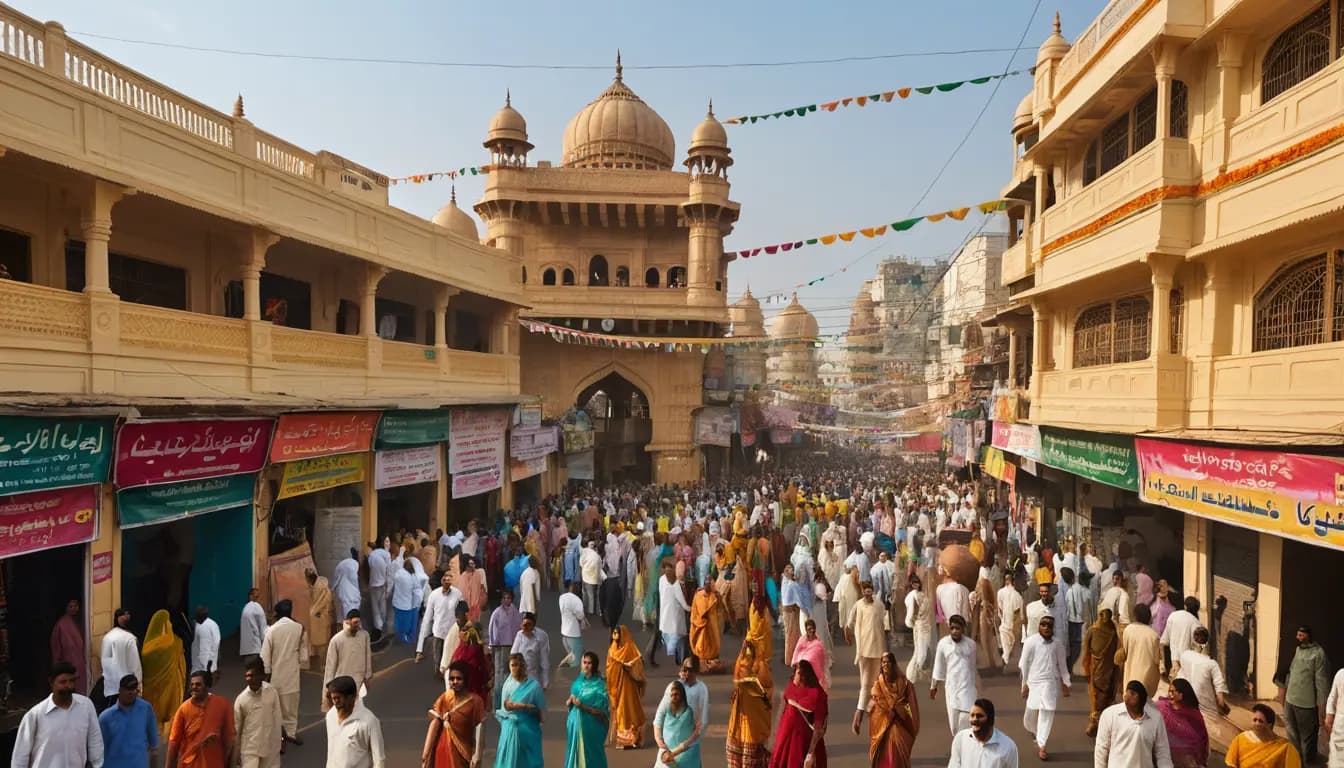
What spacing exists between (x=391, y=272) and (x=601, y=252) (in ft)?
42.3

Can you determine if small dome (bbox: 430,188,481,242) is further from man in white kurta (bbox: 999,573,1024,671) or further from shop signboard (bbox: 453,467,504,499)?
man in white kurta (bbox: 999,573,1024,671)

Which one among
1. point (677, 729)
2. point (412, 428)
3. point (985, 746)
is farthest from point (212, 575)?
point (985, 746)

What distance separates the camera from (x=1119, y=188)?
34.6ft

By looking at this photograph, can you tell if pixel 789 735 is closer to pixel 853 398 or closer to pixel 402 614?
pixel 402 614

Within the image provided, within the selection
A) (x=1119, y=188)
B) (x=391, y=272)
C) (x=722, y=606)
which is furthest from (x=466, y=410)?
(x=1119, y=188)

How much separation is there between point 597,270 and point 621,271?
0.80 metres

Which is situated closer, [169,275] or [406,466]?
[169,275]

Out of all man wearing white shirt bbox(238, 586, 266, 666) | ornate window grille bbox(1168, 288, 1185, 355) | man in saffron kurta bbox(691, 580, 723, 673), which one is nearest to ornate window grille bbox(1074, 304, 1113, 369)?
ornate window grille bbox(1168, 288, 1185, 355)

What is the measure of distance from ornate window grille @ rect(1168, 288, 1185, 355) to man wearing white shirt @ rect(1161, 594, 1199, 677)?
3732mm

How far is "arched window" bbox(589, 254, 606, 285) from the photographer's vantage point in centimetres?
2705

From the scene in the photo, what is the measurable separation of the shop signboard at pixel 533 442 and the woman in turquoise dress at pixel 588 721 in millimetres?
12008

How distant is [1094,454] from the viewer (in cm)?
1085

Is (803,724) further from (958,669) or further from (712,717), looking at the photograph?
(712,717)

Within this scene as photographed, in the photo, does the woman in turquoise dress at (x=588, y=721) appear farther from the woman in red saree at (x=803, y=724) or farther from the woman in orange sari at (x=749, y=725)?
the woman in red saree at (x=803, y=724)
